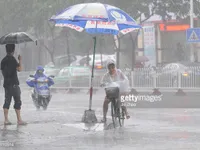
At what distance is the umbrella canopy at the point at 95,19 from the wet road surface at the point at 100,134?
2.38m

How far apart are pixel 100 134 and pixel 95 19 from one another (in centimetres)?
279

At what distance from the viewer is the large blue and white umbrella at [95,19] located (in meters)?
13.2

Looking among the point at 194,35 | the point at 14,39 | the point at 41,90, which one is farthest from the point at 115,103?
the point at 194,35

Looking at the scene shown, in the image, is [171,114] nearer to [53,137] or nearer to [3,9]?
[53,137]

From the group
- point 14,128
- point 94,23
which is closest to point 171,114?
point 94,23

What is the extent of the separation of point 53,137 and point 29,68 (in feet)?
128

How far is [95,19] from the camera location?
13.1 m

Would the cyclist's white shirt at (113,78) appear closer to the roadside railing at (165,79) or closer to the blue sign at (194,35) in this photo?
the roadside railing at (165,79)

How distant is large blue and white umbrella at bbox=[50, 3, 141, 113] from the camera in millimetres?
13180

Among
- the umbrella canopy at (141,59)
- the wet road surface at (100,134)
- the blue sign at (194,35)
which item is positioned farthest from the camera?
the umbrella canopy at (141,59)

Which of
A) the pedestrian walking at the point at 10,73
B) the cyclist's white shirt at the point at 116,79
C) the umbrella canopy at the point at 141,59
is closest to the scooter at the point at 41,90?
the cyclist's white shirt at the point at 116,79
